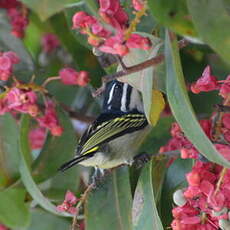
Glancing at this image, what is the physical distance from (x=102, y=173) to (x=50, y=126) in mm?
218

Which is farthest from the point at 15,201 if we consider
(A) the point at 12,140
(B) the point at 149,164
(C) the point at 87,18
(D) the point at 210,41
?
(D) the point at 210,41

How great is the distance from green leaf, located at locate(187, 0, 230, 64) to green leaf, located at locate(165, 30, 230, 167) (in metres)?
0.11

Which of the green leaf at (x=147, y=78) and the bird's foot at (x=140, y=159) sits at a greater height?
the green leaf at (x=147, y=78)

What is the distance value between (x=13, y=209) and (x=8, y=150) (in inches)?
9.0

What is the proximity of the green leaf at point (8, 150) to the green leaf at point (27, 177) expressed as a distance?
90mm

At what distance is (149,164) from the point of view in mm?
1684

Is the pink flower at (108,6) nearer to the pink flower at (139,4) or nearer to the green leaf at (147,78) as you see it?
the pink flower at (139,4)

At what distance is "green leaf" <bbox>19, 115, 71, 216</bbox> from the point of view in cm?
176

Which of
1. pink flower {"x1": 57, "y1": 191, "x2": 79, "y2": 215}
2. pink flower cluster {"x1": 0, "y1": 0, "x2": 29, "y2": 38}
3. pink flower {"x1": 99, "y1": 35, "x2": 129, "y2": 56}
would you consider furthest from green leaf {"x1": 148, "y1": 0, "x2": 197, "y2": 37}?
pink flower cluster {"x1": 0, "y1": 0, "x2": 29, "y2": 38}

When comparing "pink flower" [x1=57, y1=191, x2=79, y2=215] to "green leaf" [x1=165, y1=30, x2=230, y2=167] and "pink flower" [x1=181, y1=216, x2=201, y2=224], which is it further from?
"green leaf" [x1=165, y1=30, x2=230, y2=167]

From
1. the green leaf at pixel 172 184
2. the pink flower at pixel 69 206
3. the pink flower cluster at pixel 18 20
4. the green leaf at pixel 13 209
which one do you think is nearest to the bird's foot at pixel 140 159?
the green leaf at pixel 172 184

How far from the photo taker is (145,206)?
1573 millimetres

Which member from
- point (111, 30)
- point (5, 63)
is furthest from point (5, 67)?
point (111, 30)

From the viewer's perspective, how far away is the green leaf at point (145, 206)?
1521mm
